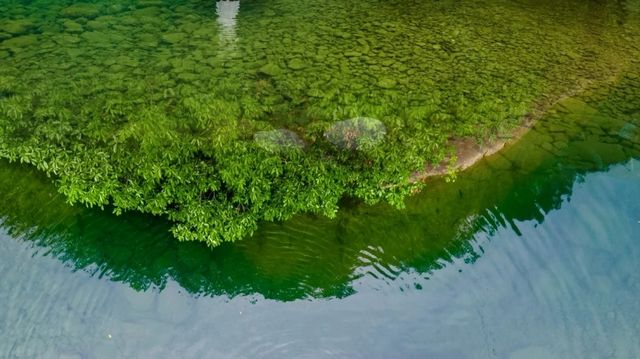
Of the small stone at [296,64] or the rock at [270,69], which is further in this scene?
the small stone at [296,64]

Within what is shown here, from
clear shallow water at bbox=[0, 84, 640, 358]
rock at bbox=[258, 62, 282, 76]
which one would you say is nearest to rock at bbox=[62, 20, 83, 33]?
rock at bbox=[258, 62, 282, 76]

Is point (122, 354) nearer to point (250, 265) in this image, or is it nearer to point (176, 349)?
point (176, 349)

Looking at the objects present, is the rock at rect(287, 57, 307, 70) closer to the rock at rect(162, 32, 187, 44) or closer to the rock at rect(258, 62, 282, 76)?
the rock at rect(258, 62, 282, 76)

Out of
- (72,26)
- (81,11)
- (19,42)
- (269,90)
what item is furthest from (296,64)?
(19,42)

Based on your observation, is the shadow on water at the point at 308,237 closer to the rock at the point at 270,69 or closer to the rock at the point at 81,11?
the rock at the point at 270,69

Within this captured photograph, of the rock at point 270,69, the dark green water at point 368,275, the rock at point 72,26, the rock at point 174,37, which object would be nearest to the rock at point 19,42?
the rock at point 72,26

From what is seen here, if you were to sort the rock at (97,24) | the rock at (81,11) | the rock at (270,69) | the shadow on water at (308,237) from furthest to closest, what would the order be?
1. the rock at (81,11)
2. the rock at (97,24)
3. the rock at (270,69)
4. the shadow on water at (308,237)

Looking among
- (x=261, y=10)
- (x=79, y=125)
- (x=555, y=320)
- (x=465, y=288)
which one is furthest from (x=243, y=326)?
(x=261, y=10)
